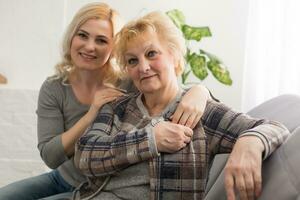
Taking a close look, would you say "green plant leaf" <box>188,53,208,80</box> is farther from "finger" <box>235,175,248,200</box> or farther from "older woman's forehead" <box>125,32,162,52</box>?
"finger" <box>235,175,248,200</box>

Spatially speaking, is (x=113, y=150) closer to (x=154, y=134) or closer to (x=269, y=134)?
(x=154, y=134)

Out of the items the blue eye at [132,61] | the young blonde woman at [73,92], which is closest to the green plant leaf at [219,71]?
the young blonde woman at [73,92]

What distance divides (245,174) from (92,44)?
0.90 meters

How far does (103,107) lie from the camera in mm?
1461

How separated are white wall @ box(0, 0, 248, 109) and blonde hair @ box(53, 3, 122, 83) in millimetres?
1162

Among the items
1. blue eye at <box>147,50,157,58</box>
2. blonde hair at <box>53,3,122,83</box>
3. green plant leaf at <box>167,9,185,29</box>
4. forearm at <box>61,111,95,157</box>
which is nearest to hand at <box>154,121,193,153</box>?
blue eye at <box>147,50,157,58</box>

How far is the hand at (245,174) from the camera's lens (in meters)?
0.91

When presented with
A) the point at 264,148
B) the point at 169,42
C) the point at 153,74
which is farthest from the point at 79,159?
the point at 264,148

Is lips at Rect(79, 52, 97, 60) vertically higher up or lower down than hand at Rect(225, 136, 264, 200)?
higher up

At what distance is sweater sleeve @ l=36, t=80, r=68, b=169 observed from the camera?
1579mm

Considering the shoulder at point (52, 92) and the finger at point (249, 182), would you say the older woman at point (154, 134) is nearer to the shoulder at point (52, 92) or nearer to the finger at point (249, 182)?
the finger at point (249, 182)

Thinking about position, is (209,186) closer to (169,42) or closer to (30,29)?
(169,42)

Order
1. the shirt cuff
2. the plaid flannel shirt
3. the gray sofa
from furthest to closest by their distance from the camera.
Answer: the plaid flannel shirt → the shirt cuff → the gray sofa

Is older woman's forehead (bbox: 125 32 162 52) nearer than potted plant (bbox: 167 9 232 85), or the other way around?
older woman's forehead (bbox: 125 32 162 52)
